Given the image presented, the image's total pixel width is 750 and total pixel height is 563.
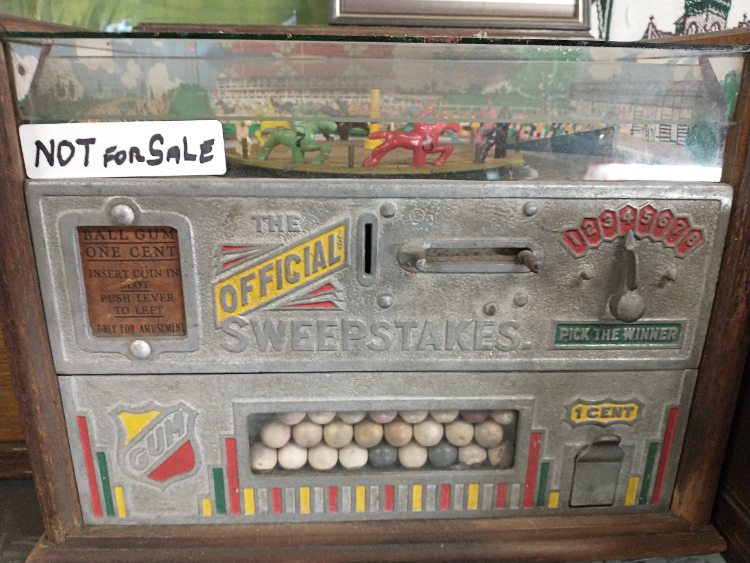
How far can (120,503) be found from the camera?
1062 millimetres

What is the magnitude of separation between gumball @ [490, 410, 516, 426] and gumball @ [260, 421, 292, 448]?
36 cm

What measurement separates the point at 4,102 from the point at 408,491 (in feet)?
2.90

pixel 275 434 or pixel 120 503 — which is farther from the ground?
pixel 275 434

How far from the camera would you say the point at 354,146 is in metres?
0.96

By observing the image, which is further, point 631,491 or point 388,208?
point 631,491

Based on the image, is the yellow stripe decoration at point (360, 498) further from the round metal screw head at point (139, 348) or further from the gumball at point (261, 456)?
the round metal screw head at point (139, 348)

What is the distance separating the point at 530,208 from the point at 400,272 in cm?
22

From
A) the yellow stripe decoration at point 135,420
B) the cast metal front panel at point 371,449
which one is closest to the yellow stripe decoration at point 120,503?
the cast metal front panel at point 371,449

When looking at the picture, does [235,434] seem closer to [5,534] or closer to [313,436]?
[313,436]

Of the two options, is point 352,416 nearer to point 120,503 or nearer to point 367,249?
point 367,249

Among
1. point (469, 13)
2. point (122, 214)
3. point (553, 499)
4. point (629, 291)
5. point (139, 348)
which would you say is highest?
point (469, 13)

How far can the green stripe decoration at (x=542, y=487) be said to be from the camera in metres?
1.08

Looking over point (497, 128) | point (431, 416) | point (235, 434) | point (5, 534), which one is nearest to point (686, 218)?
point (497, 128)

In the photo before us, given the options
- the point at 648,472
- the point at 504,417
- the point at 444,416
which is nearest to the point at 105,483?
the point at 444,416
